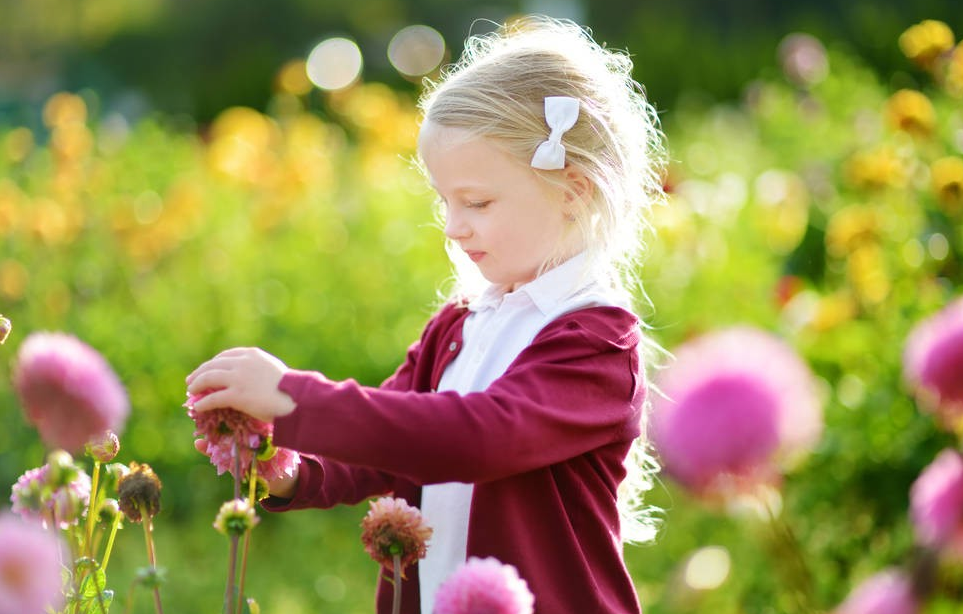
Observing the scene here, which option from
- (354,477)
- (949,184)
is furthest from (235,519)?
(949,184)

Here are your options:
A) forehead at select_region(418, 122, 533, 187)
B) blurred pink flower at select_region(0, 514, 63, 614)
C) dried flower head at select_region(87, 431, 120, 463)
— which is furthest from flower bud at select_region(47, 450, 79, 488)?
forehead at select_region(418, 122, 533, 187)

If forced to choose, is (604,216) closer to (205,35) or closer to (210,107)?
(210,107)

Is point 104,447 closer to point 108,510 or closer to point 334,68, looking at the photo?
point 108,510

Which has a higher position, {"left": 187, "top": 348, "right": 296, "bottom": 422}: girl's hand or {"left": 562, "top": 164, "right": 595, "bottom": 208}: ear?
{"left": 562, "top": 164, "right": 595, "bottom": 208}: ear

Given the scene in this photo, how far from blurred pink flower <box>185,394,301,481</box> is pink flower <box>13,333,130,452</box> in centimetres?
10

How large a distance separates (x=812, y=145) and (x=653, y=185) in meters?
4.72

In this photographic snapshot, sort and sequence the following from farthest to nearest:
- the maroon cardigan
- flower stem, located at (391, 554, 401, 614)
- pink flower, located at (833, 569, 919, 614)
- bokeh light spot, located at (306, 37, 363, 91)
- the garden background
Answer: bokeh light spot, located at (306, 37, 363, 91) < the garden background < the maroon cardigan < flower stem, located at (391, 554, 401, 614) < pink flower, located at (833, 569, 919, 614)

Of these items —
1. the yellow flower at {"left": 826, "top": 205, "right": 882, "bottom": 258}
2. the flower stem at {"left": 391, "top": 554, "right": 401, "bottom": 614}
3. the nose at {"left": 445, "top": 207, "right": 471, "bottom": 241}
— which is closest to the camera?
the flower stem at {"left": 391, "top": 554, "right": 401, "bottom": 614}

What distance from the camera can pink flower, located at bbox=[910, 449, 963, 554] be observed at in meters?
0.77

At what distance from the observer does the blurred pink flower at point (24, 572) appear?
2.93ft

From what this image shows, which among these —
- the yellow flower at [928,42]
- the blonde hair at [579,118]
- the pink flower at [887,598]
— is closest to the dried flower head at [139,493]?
the blonde hair at [579,118]

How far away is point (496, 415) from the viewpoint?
146 cm

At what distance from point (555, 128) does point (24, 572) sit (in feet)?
3.46

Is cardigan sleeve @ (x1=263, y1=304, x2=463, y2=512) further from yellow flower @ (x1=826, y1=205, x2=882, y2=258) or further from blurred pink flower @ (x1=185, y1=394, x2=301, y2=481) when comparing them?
yellow flower @ (x1=826, y1=205, x2=882, y2=258)
